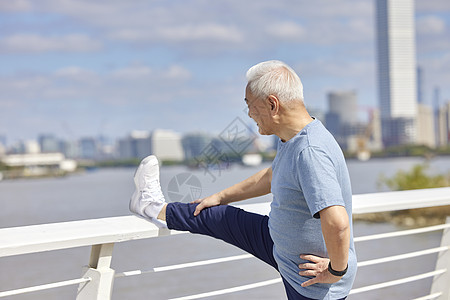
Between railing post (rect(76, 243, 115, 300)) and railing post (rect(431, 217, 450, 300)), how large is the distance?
4.49ft

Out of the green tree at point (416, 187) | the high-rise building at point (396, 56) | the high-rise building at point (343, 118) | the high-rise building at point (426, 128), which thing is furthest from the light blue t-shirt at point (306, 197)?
the high-rise building at point (396, 56)

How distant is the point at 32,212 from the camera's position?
89.5 feet

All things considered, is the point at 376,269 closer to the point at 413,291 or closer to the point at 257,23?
the point at 413,291

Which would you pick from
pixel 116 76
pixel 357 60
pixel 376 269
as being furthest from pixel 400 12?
pixel 376 269

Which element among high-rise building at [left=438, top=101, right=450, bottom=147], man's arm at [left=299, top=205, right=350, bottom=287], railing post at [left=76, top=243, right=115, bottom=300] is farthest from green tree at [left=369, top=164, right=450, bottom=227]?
high-rise building at [left=438, top=101, right=450, bottom=147]

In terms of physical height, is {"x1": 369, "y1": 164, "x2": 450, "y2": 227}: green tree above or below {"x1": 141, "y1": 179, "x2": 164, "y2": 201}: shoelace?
below

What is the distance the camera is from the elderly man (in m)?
1.16

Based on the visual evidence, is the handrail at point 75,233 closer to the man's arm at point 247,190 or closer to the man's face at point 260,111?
the man's arm at point 247,190

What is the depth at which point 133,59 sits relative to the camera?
75.2 m

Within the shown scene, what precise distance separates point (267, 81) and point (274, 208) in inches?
12.7

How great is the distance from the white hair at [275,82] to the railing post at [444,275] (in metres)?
1.17

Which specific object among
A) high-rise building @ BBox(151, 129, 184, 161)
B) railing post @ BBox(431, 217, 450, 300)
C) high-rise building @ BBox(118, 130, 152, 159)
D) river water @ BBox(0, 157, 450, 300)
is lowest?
river water @ BBox(0, 157, 450, 300)

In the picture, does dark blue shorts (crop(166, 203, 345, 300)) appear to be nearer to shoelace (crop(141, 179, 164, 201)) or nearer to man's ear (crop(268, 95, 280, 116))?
shoelace (crop(141, 179, 164, 201))

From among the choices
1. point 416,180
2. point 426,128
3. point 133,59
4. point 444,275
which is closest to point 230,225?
point 444,275
